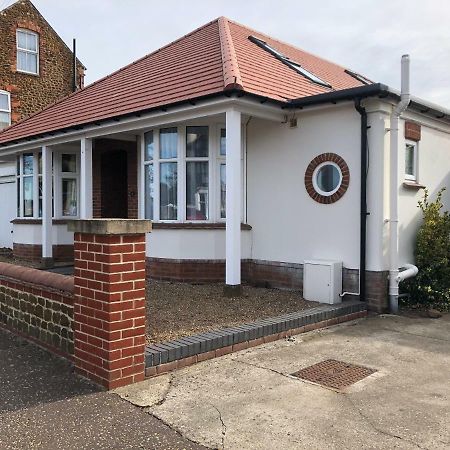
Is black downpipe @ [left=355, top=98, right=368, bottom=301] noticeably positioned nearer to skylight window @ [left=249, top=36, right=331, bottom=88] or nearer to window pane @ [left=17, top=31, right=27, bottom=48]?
skylight window @ [left=249, top=36, right=331, bottom=88]

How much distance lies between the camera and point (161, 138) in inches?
375

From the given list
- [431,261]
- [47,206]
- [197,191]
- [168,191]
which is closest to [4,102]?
[47,206]

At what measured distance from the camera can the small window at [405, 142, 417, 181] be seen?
834cm

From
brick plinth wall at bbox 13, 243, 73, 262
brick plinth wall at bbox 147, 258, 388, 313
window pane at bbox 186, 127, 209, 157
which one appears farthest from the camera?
brick plinth wall at bbox 13, 243, 73, 262

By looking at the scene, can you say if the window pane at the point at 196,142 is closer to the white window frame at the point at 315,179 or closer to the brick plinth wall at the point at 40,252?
the white window frame at the point at 315,179

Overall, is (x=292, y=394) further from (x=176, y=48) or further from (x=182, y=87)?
(x=176, y=48)

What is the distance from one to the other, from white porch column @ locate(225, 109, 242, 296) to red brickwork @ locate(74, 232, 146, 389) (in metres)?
3.46

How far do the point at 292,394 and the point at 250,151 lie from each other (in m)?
5.82

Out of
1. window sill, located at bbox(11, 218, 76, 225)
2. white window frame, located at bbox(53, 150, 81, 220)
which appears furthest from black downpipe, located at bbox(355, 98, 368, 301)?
white window frame, located at bbox(53, 150, 81, 220)

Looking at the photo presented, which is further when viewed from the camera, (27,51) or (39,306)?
(27,51)

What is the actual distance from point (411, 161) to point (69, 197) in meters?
8.65

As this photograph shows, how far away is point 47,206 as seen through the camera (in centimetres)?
1188

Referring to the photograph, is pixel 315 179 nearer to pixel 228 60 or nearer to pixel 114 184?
pixel 228 60

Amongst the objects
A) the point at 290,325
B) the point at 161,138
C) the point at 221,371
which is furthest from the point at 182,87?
the point at 221,371
